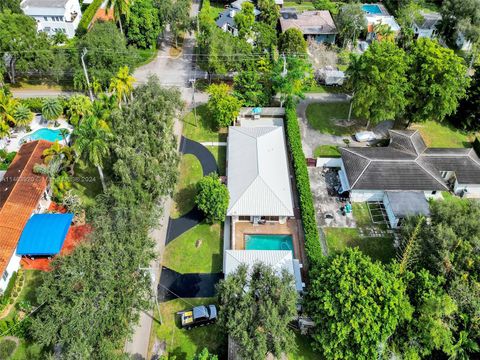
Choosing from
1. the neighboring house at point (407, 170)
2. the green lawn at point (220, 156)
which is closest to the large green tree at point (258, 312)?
the neighboring house at point (407, 170)

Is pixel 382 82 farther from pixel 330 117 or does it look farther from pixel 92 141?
pixel 92 141

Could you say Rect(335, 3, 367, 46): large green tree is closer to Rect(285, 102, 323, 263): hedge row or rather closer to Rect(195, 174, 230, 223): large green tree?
Rect(285, 102, 323, 263): hedge row

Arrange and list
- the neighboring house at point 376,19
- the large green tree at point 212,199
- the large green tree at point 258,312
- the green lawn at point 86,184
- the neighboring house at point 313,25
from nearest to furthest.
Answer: the large green tree at point 258,312
the large green tree at point 212,199
the green lawn at point 86,184
the neighboring house at point 313,25
the neighboring house at point 376,19

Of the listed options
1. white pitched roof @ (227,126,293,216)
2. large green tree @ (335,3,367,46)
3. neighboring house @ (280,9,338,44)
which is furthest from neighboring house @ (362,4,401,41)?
white pitched roof @ (227,126,293,216)

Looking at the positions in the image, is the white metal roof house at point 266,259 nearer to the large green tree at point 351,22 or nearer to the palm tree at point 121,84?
the palm tree at point 121,84

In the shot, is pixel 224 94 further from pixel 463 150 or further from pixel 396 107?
pixel 463 150

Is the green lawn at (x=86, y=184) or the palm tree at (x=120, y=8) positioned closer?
the green lawn at (x=86, y=184)
